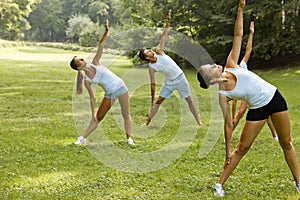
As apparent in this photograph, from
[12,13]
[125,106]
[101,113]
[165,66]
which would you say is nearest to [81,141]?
[101,113]

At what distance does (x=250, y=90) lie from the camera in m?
4.37

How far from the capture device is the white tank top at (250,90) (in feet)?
14.4

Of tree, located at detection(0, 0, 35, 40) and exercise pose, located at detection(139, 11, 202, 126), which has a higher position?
exercise pose, located at detection(139, 11, 202, 126)

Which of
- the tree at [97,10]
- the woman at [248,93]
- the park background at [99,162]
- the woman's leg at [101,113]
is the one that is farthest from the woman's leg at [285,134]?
the tree at [97,10]

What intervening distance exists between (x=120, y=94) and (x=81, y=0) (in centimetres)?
5433

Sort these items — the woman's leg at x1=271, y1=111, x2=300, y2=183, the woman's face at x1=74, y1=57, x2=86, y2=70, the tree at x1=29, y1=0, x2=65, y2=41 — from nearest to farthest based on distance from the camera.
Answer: the woman's leg at x1=271, y1=111, x2=300, y2=183 < the woman's face at x1=74, y1=57, x2=86, y2=70 < the tree at x1=29, y1=0, x2=65, y2=41

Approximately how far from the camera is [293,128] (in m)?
8.41

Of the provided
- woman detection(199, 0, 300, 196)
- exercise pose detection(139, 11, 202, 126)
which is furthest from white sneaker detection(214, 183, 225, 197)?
exercise pose detection(139, 11, 202, 126)

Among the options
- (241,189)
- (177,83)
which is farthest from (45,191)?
(177,83)

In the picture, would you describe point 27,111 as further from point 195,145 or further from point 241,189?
point 241,189

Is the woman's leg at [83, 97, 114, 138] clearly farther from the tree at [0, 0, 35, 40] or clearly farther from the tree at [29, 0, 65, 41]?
the tree at [29, 0, 65, 41]

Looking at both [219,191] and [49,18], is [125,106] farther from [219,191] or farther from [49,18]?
[49,18]

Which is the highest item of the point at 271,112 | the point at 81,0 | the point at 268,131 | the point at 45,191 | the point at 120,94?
the point at 271,112

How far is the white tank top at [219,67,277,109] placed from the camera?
438 cm
